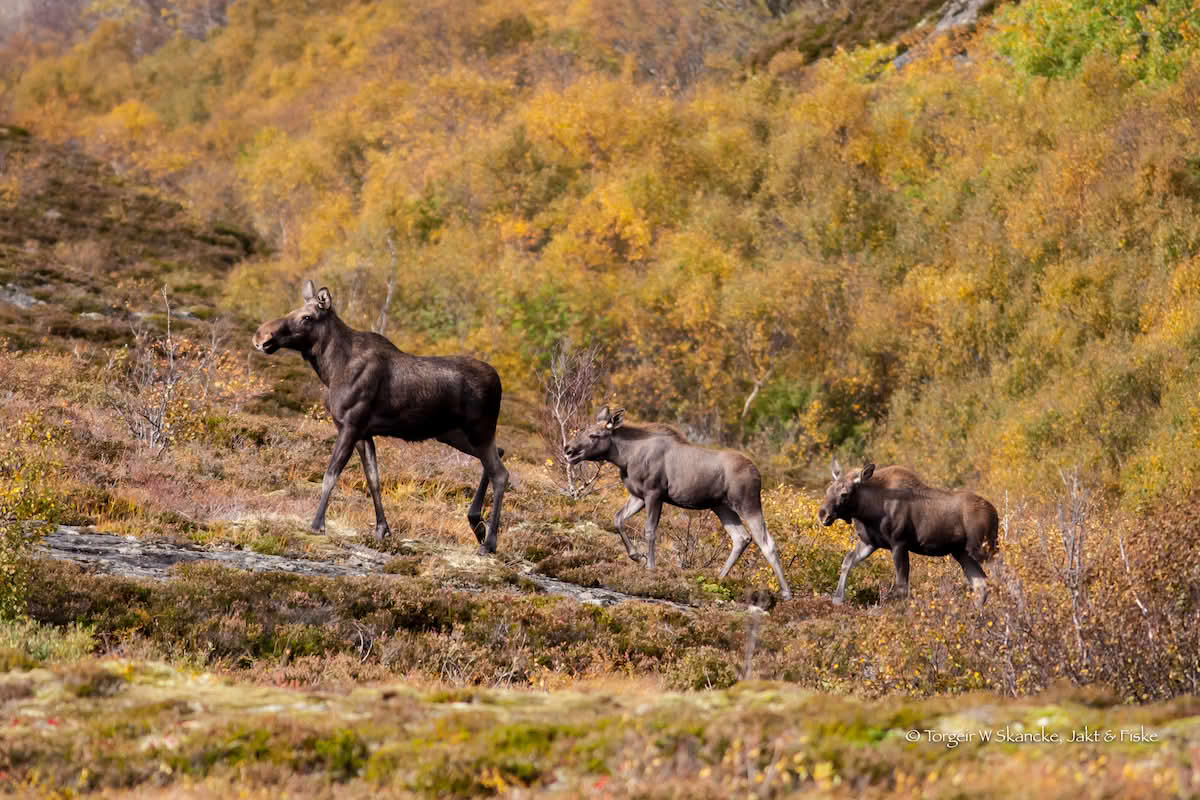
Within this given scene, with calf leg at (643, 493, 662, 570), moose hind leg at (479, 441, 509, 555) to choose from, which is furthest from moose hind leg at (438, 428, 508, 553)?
calf leg at (643, 493, 662, 570)

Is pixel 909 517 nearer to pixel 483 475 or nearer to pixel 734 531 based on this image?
pixel 734 531

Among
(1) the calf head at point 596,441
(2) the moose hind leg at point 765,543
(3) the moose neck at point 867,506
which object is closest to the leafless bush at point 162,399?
(1) the calf head at point 596,441

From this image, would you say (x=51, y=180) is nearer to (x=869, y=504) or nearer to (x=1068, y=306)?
(x=1068, y=306)

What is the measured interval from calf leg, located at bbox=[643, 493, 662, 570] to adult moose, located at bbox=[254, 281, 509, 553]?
232 cm

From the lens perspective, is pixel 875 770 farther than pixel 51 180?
No

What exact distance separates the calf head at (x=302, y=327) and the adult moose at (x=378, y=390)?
1cm

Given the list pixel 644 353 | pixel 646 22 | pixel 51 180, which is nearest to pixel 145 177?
pixel 51 180

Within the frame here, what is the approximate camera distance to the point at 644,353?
4697 cm

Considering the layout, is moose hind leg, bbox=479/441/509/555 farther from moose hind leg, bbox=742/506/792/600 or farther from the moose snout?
moose hind leg, bbox=742/506/792/600

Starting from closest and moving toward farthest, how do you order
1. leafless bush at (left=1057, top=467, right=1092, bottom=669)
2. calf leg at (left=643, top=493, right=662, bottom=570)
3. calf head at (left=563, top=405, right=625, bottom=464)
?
leafless bush at (left=1057, top=467, right=1092, bottom=669), calf leg at (left=643, top=493, right=662, bottom=570), calf head at (left=563, top=405, right=625, bottom=464)

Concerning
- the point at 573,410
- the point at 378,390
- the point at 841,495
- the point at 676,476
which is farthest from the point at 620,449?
the point at 573,410

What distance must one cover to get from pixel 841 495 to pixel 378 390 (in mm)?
6692

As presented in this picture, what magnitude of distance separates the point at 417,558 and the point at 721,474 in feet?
15.3

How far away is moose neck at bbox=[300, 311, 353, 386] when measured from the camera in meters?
17.0
